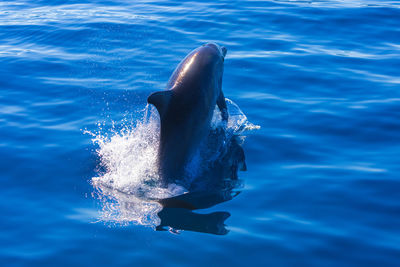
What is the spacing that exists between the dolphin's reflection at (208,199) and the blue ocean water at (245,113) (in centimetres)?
17

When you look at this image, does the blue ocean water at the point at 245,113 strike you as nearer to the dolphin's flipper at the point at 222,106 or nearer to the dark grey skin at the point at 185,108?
the dolphin's flipper at the point at 222,106

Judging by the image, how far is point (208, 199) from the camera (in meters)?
8.34

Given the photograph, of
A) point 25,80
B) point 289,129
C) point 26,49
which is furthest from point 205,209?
point 26,49

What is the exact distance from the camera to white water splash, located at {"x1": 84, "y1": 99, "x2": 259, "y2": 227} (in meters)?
8.08

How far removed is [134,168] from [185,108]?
4.43ft

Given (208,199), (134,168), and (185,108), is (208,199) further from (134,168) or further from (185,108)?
(185,108)

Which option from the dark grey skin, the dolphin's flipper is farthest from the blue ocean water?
the dark grey skin

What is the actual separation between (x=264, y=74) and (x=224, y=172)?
506 cm

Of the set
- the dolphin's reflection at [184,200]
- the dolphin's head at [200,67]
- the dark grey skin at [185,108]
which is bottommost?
the dolphin's reflection at [184,200]

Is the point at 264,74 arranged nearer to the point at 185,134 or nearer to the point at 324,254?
the point at 185,134

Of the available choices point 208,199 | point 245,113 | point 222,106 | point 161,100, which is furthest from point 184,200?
point 245,113

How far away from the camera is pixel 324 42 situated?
15648mm

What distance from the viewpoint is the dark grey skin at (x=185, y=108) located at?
8.73 metres

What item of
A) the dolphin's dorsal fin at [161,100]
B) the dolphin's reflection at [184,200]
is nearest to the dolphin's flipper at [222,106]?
the dolphin's reflection at [184,200]
